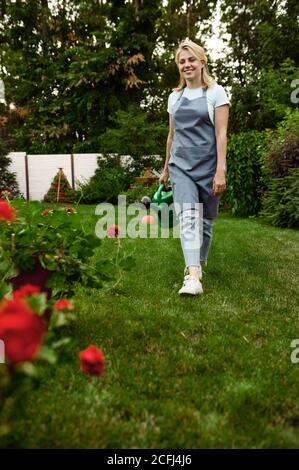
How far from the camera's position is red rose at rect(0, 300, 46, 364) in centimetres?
87

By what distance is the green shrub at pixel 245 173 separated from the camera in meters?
10.7

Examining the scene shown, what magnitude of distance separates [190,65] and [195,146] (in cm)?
64

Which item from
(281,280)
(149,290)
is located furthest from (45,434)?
(281,280)

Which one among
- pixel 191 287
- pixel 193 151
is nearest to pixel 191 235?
pixel 191 287

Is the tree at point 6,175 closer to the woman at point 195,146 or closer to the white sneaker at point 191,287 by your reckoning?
the woman at point 195,146

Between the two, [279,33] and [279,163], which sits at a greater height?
[279,33]

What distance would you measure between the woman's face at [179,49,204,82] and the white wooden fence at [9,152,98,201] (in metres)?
13.3

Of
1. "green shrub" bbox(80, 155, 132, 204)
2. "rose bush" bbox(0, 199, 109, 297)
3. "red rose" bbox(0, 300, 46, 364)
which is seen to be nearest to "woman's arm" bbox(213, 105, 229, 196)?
"rose bush" bbox(0, 199, 109, 297)

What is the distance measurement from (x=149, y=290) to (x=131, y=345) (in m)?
1.25

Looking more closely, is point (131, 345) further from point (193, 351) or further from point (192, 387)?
point (192, 387)

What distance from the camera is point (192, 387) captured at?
203 centimetres

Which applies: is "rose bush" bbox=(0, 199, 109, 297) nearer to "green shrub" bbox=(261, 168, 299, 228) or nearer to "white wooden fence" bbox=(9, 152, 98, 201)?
"green shrub" bbox=(261, 168, 299, 228)

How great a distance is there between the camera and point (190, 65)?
3.81 meters

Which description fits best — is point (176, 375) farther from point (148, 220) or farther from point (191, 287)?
point (148, 220)
